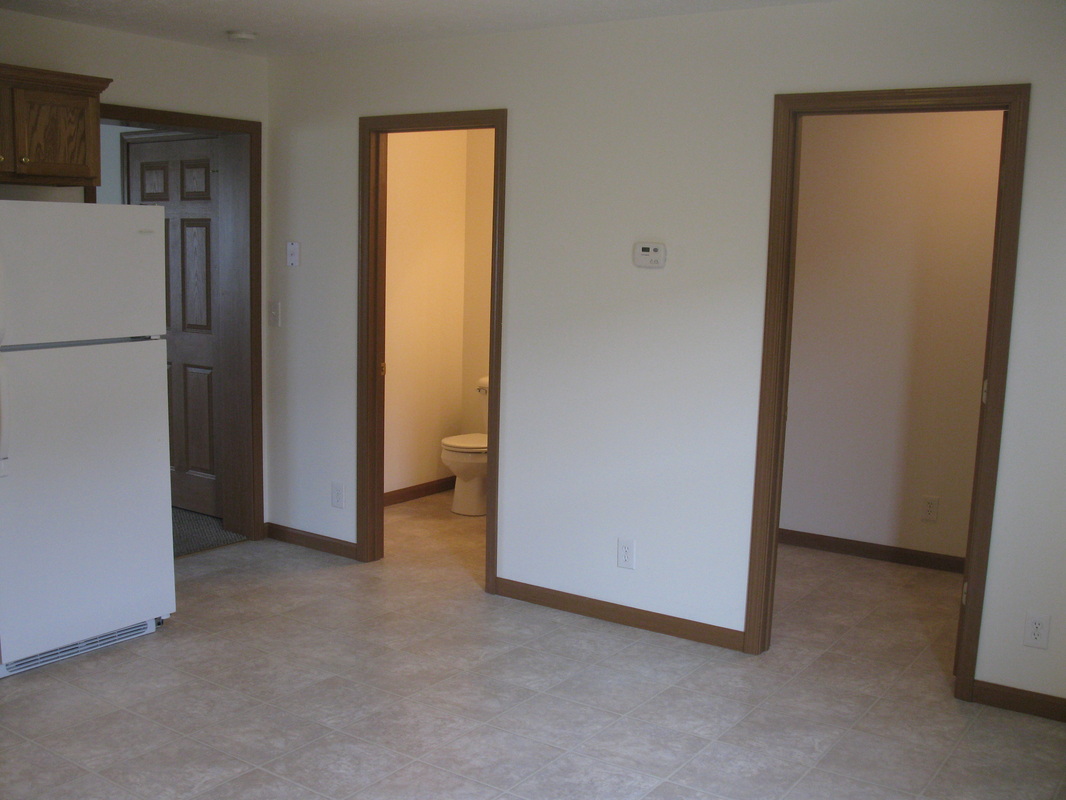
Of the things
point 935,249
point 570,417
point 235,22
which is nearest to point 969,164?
A: point 935,249

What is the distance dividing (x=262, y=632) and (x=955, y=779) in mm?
2456

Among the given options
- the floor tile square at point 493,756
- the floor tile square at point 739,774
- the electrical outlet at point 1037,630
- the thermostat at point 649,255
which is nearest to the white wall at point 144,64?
the thermostat at point 649,255

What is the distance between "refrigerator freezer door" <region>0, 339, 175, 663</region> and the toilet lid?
6.39ft

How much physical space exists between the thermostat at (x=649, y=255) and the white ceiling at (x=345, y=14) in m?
0.84

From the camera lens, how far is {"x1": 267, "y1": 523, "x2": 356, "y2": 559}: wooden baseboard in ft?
15.4

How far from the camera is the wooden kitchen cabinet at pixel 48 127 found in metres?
3.39

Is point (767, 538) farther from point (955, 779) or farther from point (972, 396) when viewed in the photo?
point (972, 396)

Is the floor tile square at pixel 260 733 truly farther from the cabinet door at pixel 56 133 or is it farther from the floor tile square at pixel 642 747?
the cabinet door at pixel 56 133

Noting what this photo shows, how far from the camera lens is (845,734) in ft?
9.87

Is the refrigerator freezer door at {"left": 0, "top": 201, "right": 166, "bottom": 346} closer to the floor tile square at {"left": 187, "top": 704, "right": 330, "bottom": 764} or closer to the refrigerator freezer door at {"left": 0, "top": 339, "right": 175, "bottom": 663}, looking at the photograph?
the refrigerator freezer door at {"left": 0, "top": 339, "right": 175, "bottom": 663}

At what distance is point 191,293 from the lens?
505 cm

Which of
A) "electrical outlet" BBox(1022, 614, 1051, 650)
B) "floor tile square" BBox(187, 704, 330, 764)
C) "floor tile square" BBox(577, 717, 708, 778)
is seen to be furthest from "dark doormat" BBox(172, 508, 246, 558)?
"electrical outlet" BBox(1022, 614, 1051, 650)

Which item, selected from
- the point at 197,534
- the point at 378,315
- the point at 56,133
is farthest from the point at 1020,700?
the point at 56,133

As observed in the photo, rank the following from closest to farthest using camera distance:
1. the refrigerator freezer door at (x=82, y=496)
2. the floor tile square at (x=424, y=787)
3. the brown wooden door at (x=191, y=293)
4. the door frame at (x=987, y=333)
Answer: the floor tile square at (x=424, y=787), the door frame at (x=987, y=333), the refrigerator freezer door at (x=82, y=496), the brown wooden door at (x=191, y=293)
